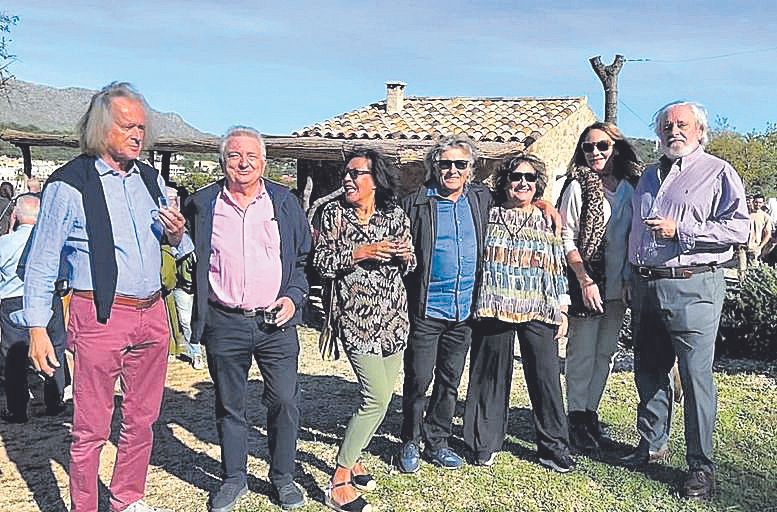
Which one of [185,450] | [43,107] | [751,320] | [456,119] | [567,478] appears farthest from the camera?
[43,107]

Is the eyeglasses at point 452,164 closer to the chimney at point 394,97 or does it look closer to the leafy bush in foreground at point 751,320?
the leafy bush in foreground at point 751,320

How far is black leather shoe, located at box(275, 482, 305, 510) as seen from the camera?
400 cm

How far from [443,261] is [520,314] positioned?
20.4 inches

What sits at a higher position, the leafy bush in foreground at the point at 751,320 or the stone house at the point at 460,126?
the stone house at the point at 460,126

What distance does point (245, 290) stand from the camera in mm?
3758

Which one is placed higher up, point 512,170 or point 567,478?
point 512,170

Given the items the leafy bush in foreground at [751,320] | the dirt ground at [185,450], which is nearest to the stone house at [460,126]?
the leafy bush in foreground at [751,320]

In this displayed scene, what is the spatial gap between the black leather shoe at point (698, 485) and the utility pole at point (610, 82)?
12.0m

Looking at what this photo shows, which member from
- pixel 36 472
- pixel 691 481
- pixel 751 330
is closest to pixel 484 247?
pixel 691 481

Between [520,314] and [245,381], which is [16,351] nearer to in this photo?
[245,381]

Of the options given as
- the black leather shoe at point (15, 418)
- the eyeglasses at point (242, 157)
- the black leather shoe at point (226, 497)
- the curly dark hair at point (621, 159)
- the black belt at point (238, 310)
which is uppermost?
the curly dark hair at point (621, 159)

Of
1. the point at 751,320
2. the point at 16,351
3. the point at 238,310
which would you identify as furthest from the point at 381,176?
the point at 751,320

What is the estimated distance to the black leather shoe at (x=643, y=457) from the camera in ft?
14.9

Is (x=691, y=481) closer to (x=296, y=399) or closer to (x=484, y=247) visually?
(x=484, y=247)
